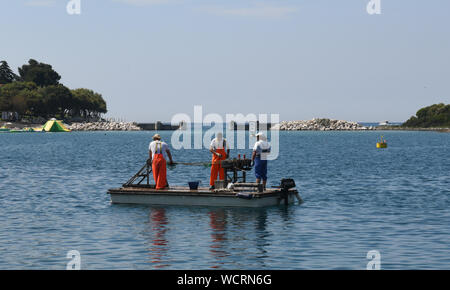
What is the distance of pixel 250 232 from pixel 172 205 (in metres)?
5.62

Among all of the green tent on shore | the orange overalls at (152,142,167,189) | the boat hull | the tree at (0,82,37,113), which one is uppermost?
the tree at (0,82,37,113)

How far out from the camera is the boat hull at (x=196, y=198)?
79.6ft

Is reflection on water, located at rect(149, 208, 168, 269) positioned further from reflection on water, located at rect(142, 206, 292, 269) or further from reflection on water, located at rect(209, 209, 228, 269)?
reflection on water, located at rect(209, 209, 228, 269)

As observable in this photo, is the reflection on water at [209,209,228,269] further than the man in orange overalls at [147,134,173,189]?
No

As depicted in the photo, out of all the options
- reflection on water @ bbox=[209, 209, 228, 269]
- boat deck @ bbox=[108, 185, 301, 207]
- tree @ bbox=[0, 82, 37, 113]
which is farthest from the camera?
tree @ bbox=[0, 82, 37, 113]

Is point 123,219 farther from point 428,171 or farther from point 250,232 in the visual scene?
point 428,171

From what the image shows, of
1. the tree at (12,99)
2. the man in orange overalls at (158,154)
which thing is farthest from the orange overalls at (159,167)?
the tree at (12,99)

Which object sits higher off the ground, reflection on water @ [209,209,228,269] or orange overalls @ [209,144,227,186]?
orange overalls @ [209,144,227,186]

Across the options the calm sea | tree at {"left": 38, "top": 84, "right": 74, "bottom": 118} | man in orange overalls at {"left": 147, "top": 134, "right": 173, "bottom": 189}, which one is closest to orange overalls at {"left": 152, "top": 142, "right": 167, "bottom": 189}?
man in orange overalls at {"left": 147, "top": 134, "right": 173, "bottom": 189}

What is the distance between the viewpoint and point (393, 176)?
152 feet

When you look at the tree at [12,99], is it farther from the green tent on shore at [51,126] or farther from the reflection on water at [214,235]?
the reflection on water at [214,235]

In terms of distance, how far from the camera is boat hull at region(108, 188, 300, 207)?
24266 millimetres

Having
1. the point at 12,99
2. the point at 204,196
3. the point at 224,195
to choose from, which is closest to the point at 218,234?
the point at 224,195
